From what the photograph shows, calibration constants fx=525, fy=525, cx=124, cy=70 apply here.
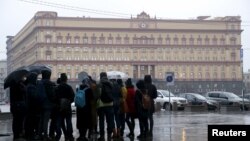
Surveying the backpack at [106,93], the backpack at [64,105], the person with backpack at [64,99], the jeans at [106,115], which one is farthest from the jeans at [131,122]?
the backpack at [64,105]

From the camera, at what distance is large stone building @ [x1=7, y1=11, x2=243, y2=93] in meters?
108

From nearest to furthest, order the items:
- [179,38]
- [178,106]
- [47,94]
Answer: [47,94] → [178,106] → [179,38]

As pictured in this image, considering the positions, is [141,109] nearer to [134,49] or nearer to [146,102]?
[146,102]

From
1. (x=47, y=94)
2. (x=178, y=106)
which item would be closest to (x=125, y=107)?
(x=47, y=94)

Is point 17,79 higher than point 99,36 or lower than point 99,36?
lower

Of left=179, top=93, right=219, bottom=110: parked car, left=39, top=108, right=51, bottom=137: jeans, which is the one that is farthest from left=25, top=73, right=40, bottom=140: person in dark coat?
left=179, top=93, right=219, bottom=110: parked car

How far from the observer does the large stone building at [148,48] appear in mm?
107625

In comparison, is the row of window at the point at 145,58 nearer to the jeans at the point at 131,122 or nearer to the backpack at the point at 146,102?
the jeans at the point at 131,122

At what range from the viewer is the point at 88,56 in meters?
110

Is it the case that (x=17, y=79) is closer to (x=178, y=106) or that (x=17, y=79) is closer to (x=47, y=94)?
(x=47, y=94)

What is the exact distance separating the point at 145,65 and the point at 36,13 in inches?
1008

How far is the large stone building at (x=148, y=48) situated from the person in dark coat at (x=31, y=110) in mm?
92449

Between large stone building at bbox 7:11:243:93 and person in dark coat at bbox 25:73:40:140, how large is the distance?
9245cm

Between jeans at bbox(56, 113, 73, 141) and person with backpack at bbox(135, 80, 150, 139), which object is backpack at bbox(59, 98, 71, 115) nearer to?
jeans at bbox(56, 113, 73, 141)
